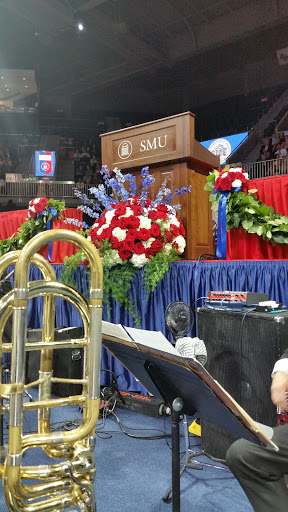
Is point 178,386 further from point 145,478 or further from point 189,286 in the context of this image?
point 189,286

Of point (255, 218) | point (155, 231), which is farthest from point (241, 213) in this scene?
point (155, 231)

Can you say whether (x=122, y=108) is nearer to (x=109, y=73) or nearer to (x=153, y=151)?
(x=109, y=73)

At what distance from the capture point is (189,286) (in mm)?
2857

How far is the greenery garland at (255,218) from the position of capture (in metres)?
2.70

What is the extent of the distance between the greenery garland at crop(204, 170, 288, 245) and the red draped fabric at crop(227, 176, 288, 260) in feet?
0.24

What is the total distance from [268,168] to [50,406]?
12022mm

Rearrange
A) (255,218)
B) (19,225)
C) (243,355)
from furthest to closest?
(19,225)
(255,218)
(243,355)

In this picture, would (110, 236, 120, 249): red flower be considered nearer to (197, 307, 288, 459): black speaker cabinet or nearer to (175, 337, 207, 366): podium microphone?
(197, 307, 288, 459): black speaker cabinet

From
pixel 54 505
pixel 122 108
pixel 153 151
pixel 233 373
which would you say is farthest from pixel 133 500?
pixel 122 108

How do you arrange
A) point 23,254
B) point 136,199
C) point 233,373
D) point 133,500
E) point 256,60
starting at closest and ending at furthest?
point 23,254 < point 133,500 < point 233,373 < point 136,199 < point 256,60

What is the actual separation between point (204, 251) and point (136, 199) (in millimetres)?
753

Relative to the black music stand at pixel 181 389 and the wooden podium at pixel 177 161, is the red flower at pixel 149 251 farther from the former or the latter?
the black music stand at pixel 181 389

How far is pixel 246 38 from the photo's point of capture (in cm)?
1050

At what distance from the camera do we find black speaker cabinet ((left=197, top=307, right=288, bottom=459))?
1.99 metres
